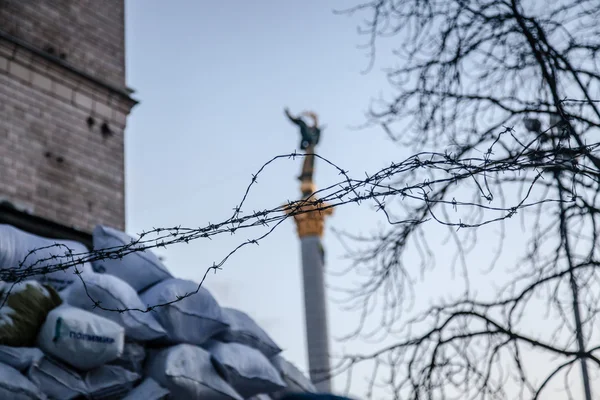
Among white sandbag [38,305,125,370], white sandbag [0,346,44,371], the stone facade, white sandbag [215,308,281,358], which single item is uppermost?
the stone facade

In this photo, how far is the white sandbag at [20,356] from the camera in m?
4.57

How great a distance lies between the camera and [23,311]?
4.75 meters

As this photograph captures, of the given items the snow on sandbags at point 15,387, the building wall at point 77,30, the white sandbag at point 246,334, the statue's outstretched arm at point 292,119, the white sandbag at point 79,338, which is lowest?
the snow on sandbags at point 15,387

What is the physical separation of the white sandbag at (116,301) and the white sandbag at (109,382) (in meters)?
0.24

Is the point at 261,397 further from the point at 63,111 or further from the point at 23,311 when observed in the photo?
the point at 63,111

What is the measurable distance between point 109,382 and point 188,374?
47cm

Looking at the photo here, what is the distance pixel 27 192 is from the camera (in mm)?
7914

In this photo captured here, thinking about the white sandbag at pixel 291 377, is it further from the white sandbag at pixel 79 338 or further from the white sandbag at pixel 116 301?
the white sandbag at pixel 79 338

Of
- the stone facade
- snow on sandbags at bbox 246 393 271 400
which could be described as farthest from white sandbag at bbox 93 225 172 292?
the stone facade

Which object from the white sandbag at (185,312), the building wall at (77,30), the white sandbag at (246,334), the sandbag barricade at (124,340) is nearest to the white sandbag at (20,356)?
the sandbag barricade at (124,340)

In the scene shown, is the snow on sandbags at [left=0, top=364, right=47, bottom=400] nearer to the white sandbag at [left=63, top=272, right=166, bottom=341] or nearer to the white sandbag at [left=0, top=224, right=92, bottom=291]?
the white sandbag at [left=63, top=272, right=166, bottom=341]

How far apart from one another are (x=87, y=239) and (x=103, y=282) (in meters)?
2.56

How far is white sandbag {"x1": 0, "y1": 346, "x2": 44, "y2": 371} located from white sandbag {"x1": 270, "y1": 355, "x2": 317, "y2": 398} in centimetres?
182

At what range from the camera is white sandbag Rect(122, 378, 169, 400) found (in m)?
5.01
